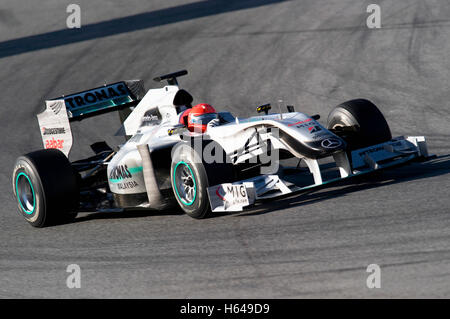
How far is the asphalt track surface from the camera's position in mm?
6441

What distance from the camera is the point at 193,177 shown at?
8.41 meters

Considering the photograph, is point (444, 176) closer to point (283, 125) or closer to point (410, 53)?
point (283, 125)

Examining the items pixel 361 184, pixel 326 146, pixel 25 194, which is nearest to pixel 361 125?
pixel 361 184

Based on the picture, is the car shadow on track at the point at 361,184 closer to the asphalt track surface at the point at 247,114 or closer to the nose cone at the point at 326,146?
the asphalt track surface at the point at 247,114

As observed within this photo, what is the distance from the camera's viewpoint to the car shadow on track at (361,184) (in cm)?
873

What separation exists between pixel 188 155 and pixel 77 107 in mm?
2999

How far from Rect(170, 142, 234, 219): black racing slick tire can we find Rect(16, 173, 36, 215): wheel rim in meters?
2.30

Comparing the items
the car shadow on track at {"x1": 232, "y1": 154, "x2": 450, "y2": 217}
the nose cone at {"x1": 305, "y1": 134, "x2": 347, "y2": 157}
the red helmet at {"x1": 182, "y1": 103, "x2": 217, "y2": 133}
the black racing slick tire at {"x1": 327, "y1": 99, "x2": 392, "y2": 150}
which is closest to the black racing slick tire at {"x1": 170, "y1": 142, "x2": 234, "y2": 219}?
the car shadow on track at {"x1": 232, "y1": 154, "x2": 450, "y2": 217}

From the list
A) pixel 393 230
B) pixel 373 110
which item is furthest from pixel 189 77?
pixel 393 230

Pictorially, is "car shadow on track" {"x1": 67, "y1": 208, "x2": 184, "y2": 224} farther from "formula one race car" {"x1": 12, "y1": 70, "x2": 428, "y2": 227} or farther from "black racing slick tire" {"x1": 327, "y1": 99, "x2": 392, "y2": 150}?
"black racing slick tire" {"x1": 327, "y1": 99, "x2": 392, "y2": 150}

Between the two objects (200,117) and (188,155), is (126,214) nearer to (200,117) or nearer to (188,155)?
(200,117)

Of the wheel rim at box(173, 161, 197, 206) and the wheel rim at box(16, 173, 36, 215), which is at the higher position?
the wheel rim at box(16, 173, 36, 215)

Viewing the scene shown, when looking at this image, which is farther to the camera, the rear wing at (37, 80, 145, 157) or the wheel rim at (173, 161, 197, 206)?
the rear wing at (37, 80, 145, 157)

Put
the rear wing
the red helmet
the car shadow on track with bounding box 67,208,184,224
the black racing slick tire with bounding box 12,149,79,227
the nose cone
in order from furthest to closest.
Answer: the rear wing < the car shadow on track with bounding box 67,208,184,224 < the black racing slick tire with bounding box 12,149,79,227 < the red helmet < the nose cone
